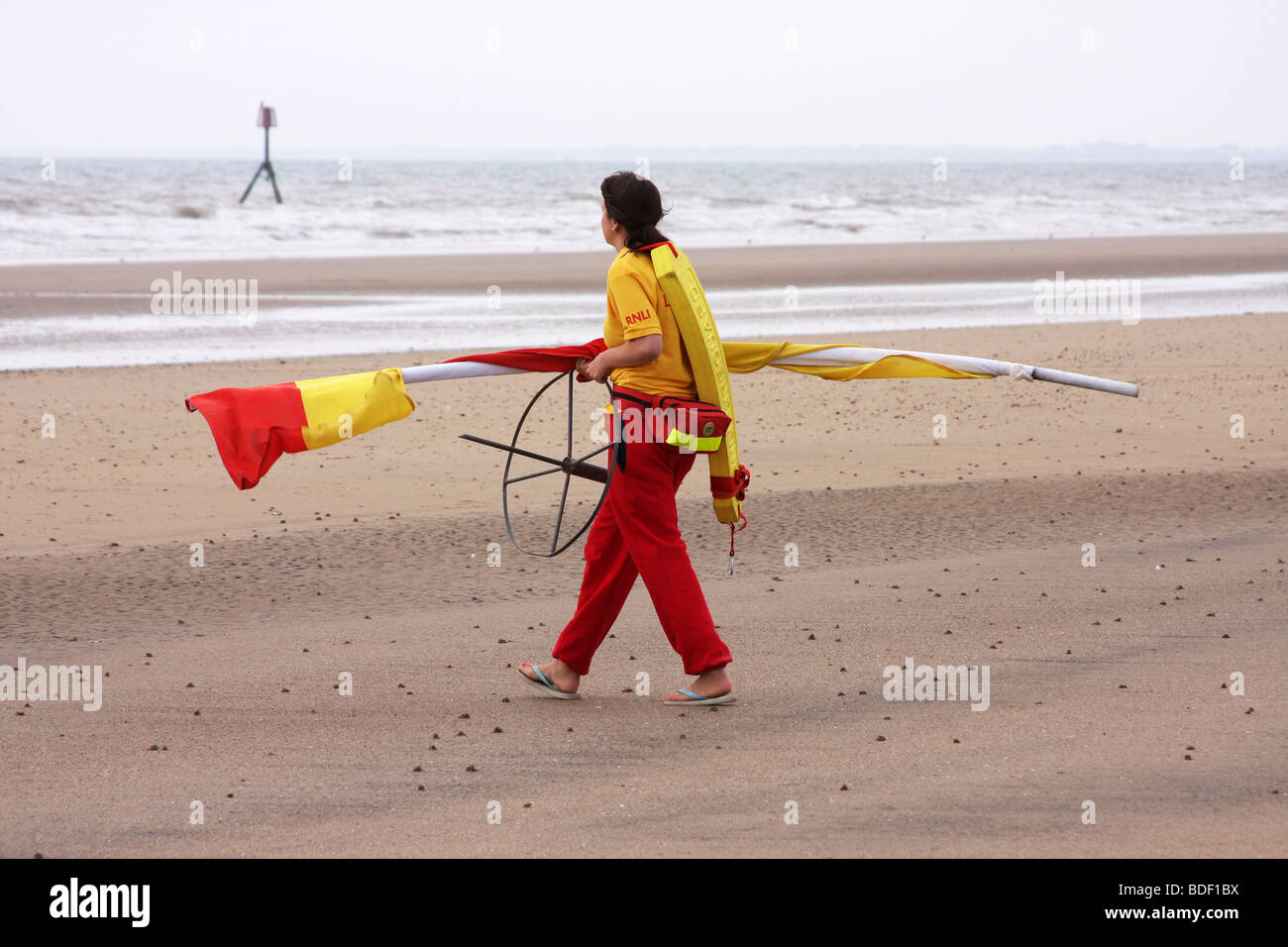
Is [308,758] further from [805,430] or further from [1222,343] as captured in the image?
[1222,343]

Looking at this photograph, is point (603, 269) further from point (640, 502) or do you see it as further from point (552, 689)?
point (640, 502)

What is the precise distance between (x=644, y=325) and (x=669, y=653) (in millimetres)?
1721

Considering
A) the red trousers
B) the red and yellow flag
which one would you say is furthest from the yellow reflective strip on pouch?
the red and yellow flag

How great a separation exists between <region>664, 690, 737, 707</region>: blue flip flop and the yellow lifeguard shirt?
3.64 feet

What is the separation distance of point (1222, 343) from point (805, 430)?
6862 mm

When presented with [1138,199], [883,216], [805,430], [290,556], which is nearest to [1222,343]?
[805,430]

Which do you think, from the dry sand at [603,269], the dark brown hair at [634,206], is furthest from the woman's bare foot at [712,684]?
the dry sand at [603,269]

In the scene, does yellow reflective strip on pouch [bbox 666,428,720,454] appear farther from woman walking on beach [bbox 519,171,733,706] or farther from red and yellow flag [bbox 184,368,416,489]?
red and yellow flag [bbox 184,368,416,489]

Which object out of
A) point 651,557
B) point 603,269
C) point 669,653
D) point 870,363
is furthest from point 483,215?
point 651,557

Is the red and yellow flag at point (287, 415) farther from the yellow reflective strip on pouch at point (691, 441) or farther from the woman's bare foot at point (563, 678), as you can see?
the woman's bare foot at point (563, 678)

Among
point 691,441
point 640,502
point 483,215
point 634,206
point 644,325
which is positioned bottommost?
point 640,502

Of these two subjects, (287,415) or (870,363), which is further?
(870,363)

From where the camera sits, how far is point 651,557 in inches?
174

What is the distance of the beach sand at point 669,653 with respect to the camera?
3.74m
